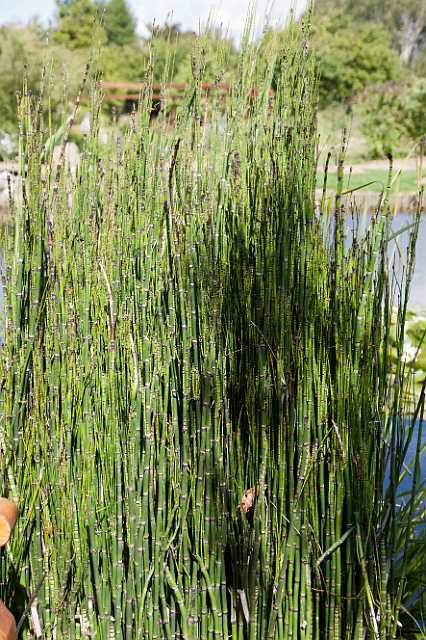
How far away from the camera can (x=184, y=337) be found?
52.2 inches

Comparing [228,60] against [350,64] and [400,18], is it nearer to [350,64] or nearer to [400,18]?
[350,64]

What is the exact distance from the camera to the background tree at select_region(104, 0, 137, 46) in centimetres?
4150

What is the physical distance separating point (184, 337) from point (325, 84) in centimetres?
Result: 1979

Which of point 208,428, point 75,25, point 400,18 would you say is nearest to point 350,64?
point 75,25

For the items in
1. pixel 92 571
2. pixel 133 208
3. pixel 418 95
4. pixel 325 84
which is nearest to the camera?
pixel 92 571

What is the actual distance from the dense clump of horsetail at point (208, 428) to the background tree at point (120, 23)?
41.8m

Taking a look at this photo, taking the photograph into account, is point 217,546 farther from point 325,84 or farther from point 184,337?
point 325,84

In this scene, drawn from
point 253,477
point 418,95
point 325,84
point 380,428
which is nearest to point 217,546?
point 253,477

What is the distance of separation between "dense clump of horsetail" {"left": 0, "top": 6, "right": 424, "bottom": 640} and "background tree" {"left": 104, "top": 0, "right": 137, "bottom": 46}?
137ft

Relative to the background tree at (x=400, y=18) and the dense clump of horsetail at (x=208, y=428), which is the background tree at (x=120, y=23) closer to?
the background tree at (x=400, y=18)

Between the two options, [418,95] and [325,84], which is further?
[325,84]

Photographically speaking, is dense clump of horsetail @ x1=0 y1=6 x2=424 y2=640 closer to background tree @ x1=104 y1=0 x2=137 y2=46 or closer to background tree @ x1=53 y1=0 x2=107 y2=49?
background tree @ x1=53 y1=0 x2=107 y2=49

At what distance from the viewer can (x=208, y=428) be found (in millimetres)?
1303

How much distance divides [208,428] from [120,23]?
156ft
